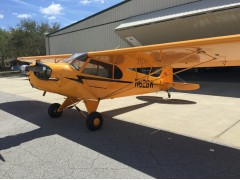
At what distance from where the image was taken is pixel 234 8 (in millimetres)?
13656

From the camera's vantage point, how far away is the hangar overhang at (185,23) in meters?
14.5

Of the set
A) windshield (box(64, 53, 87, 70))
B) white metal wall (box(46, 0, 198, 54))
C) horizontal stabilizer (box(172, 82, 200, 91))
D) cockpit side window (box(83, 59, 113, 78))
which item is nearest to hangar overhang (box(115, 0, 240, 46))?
white metal wall (box(46, 0, 198, 54))

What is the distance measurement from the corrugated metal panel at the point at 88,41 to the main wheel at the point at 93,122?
52.8 ft

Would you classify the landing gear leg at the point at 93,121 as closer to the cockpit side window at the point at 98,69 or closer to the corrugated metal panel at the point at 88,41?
the cockpit side window at the point at 98,69

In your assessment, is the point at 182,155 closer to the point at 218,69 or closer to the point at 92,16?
the point at 92,16

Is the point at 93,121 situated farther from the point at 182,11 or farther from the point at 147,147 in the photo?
the point at 182,11

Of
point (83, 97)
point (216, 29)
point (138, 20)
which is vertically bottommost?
point (83, 97)

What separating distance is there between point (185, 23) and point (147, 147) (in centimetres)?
1279

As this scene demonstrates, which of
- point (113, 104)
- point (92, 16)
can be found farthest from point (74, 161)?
point (92, 16)

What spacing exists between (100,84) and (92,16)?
1921 cm

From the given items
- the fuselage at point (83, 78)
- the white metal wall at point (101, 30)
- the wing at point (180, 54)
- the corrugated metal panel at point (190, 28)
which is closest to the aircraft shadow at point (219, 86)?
the corrugated metal panel at point (190, 28)

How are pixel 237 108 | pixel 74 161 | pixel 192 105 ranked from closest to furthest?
pixel 74 161 < pixel 237 108 < pixel 192 105

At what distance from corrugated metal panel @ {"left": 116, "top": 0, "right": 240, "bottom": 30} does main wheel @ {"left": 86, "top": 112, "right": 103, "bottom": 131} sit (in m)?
10.9

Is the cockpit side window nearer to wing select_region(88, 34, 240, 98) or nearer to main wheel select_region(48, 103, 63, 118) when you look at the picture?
wing select_region(88, 34, 240, 98)
